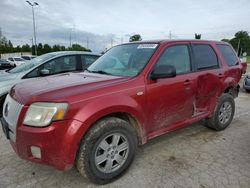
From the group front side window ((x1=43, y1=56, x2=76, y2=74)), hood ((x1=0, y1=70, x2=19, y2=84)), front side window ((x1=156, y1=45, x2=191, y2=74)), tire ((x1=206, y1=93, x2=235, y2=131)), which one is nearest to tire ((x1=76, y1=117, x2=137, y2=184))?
front side window ((x1=156, y1=45, x2=191, y2=74))

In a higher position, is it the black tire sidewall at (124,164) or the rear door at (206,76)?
the rear door at (206,76)

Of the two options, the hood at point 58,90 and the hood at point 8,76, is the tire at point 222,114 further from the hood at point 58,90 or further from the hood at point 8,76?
the hood at point 8,76

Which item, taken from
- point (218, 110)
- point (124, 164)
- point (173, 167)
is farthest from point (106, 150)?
point (218, 110)

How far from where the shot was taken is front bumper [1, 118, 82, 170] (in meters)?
2.17

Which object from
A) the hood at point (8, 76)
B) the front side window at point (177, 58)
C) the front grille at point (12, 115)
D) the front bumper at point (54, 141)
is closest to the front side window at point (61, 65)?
the hood at point (8, 76)

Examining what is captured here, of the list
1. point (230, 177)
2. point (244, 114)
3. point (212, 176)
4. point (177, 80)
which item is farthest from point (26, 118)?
point (244, 114)

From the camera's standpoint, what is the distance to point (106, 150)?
8.45 ft

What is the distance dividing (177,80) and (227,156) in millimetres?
1414

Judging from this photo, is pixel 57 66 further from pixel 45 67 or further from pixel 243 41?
pixel 243 41

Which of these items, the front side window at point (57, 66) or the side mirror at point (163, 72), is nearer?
the side mirror at point (163, 72)

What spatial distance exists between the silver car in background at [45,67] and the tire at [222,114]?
142 inches

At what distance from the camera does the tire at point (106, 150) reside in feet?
7.79

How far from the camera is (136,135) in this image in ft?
9.45

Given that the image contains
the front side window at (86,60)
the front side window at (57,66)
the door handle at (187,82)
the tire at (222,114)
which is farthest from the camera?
the front side window at (86,60)
